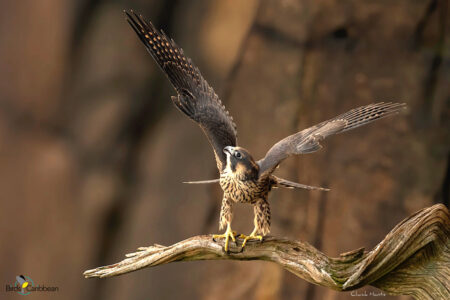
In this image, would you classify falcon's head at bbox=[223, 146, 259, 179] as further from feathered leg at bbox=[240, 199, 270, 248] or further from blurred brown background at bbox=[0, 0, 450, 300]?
blurred brown background at bbox=[0, 0, 450, 300]

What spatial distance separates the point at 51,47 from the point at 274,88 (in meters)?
1.25

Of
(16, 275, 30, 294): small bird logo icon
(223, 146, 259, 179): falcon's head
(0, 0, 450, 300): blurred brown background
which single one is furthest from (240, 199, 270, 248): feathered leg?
(16, 275, 30, 294): small bird logo icon

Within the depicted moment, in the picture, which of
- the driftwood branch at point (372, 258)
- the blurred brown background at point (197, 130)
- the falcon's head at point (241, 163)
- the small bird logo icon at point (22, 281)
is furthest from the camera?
the small bird logo icon at point (22, 281)

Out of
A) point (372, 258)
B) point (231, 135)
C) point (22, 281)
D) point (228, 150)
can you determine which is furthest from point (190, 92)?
point (22, 281)

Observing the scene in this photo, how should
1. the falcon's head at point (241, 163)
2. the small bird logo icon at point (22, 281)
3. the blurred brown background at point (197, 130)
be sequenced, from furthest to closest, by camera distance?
the small bird logo icon at point (22, 281)
the blurred brown background at point (197, 130)
the falcon's head at point (241, 163)

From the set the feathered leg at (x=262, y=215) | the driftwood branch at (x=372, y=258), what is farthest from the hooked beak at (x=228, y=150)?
the driftwood branch at (x=372, y=258)

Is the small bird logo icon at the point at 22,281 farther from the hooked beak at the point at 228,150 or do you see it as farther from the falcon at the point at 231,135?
the hooked beak at the point at 228,150

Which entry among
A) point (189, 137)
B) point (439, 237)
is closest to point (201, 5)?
point (189, 137)

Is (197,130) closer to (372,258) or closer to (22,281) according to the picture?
(22,281)

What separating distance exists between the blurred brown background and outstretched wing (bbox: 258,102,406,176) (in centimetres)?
98

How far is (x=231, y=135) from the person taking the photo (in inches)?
86.7

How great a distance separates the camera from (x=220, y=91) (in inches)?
126

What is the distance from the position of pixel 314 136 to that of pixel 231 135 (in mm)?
334

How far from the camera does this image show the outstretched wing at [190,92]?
215cm
